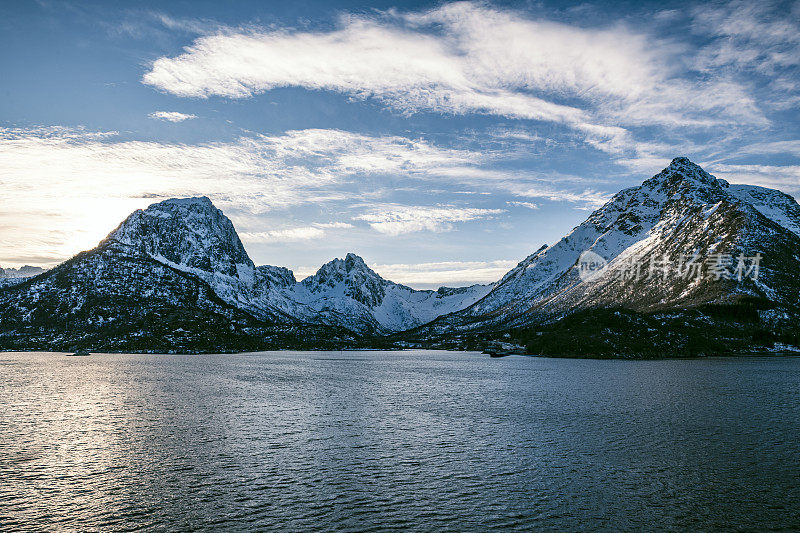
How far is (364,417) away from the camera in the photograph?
101375 mm

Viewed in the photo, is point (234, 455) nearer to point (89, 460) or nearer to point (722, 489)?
point (89, 460)

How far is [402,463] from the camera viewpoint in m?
64.3

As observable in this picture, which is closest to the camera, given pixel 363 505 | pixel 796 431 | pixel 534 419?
pixel 363 505

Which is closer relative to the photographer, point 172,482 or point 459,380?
point 172,482

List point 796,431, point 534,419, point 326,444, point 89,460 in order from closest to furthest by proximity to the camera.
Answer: point 89,460, point 326,444, point 796,431, point 534,419

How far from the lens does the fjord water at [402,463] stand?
4622cm

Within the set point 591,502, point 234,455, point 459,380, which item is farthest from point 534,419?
point 459,380

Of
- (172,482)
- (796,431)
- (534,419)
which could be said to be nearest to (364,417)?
(534,419)

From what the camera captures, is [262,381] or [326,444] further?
[262,381]

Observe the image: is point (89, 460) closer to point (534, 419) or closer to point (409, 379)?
point (534, 419)

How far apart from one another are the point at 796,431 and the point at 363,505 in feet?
248

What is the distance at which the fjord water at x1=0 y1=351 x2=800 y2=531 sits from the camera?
46219mm

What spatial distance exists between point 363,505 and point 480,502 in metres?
11.3

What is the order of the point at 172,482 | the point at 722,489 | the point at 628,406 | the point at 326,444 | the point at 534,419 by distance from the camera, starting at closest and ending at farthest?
the point at 722,489
the point at 172,482
the point at 326,444
the point at 534,419
the point at 628,406
